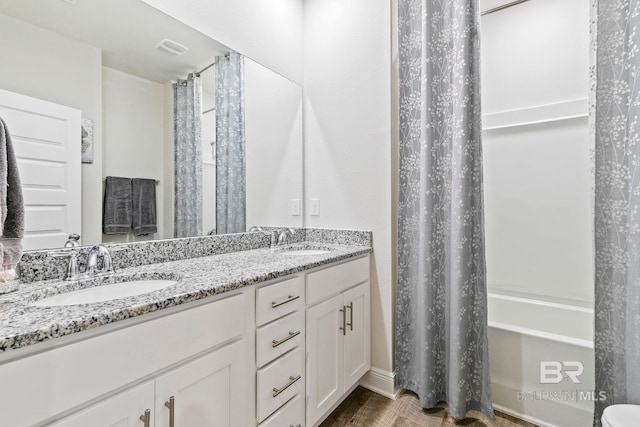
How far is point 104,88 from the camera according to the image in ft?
4.12

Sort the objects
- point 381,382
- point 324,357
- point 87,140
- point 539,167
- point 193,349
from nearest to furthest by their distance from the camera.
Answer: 1. point 193,349
2. point 87,140
3. point 324,357
4. point 381,382
5. point 539,167

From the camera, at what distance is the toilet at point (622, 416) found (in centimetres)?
108

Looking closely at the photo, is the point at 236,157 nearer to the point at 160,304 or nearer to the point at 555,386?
the point at 160,304

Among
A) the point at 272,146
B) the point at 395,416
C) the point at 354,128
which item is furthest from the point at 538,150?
the point at 395,416

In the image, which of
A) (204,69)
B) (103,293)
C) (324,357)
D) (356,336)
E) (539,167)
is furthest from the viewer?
(539,167)

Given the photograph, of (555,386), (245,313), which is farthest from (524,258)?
(245,313)

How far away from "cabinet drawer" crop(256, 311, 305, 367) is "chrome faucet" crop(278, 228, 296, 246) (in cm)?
69

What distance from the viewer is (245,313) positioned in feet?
3.51

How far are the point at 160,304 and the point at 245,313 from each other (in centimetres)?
33

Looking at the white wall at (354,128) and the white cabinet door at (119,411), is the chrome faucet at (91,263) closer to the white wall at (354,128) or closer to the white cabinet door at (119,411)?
the white cabinet door at (119,411)

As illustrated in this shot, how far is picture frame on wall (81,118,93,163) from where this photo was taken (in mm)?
1196

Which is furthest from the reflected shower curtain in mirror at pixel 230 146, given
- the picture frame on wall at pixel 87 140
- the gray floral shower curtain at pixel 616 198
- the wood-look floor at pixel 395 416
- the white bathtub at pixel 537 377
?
the gray floral shower curtain at pixel 616 198

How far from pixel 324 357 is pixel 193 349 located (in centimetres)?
76

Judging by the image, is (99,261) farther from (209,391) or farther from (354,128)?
(354,128)
